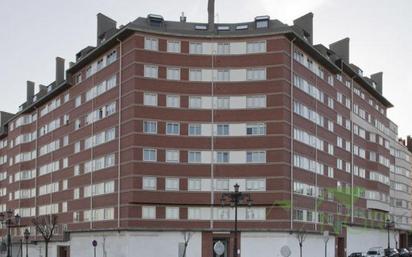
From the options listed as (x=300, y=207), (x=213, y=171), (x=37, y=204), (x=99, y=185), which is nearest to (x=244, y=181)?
(x=213, y=171)

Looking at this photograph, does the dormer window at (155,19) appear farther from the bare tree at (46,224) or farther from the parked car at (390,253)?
the parked car at (390,253)

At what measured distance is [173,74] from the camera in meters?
75.1

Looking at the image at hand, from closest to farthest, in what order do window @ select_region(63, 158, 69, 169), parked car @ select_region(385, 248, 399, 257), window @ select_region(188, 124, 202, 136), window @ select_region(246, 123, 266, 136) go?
window @ select_region(246, 123, 266, 136) → window @ select_region(188, 124, 202, 136) → parked car @ select_region(385, 248, 399, 257) → window @ select_region(63, 158, 69, 169)

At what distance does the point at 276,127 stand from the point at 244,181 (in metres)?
6.97

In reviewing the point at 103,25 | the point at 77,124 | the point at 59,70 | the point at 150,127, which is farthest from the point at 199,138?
the point at 59,70

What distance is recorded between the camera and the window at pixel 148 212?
238 ft

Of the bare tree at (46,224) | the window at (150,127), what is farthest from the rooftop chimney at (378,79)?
the bare tree at (46,224)

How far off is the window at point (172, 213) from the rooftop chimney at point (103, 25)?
25277mm

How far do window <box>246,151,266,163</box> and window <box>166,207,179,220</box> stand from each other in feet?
31.6

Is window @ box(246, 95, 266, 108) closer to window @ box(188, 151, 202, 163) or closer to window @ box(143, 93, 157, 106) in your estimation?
window @ box(188, 151, 202, 163)

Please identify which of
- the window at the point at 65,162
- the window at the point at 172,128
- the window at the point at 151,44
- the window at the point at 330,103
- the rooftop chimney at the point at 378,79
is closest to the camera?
the window at the point at 172,128

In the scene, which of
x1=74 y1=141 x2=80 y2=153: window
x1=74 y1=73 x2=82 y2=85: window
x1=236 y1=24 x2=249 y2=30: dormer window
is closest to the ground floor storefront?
x1=74 y1=141 x2=80 y2=153: window

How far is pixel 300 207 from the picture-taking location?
7781 cm

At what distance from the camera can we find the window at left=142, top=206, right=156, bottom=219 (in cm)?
7244
